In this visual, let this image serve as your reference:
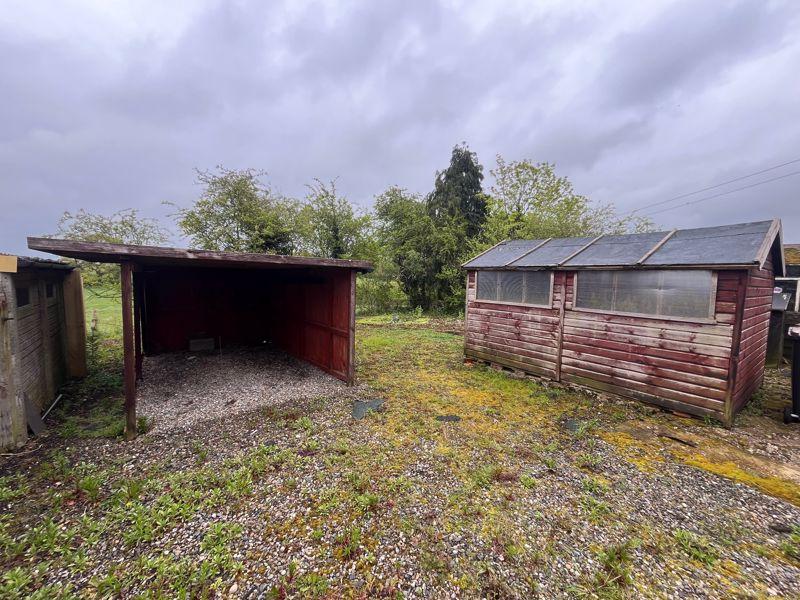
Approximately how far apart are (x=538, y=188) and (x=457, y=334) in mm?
10057

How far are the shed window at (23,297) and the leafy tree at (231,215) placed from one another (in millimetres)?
9058

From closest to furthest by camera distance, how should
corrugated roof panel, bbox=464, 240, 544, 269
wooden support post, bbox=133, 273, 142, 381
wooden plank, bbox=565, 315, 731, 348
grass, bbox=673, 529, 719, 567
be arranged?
grass, bbox=673, 529, 719, 567, wooden plank, bbox=565, 315, 731, 348, wooden support post, bbox=133, 273, 142, 381, corrugated roof panel, bbox=464, 240, 544, 269

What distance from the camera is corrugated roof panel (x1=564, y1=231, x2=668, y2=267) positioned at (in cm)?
508

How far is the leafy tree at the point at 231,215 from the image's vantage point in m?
12.6

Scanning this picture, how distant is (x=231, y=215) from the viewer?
12859 millimetres

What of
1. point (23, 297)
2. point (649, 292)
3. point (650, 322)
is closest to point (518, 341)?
point (650, 322)

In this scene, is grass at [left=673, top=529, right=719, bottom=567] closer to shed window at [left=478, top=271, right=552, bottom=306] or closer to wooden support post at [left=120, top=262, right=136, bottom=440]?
shed window at [left=478, top=271, right=552, bottom=306]

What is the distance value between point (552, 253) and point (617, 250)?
1141mm

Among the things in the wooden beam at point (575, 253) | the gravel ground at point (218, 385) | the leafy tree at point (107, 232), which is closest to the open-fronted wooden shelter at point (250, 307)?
the gravel ground at point (218, 385)

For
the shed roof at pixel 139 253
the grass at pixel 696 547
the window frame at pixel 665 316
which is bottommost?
the grass at pixel 696 547

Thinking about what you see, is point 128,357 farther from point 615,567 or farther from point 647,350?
point 647,350

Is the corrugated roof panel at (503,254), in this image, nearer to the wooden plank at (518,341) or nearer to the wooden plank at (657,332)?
the wooden plank at (518,341)

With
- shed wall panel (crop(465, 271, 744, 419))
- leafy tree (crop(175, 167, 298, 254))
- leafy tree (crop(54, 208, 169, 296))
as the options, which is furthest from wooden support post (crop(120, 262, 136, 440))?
leafy tree (crop(175, 167, 298, 254))

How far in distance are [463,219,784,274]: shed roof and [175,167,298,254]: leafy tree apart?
10170 millimetres
